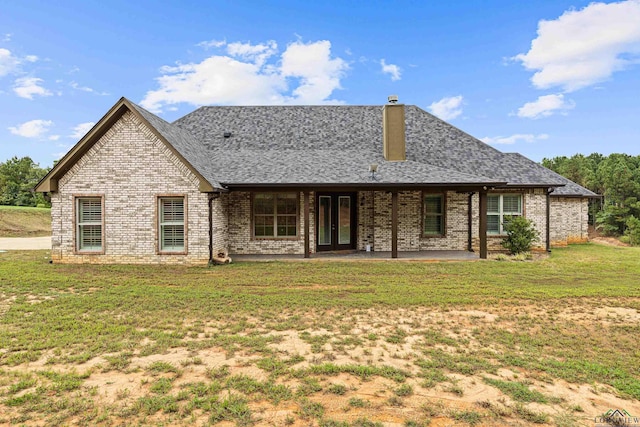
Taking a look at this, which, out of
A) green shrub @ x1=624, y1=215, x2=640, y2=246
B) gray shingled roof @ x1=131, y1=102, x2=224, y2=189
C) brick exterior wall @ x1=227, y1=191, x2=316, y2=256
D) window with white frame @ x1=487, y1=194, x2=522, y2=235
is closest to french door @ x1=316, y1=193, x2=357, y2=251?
brick exterior wall @ x1=227, y1=191, x2=316, y2=256

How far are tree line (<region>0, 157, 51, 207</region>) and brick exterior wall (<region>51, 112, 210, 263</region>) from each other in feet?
121

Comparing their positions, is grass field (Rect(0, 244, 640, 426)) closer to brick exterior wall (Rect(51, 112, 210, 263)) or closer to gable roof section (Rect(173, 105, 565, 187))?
brick exterior wall (Rect(51, 112, 210, 263))

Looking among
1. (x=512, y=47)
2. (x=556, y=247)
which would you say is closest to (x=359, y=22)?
(x=512, y=47)

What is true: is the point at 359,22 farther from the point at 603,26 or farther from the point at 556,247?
the point at 556,247

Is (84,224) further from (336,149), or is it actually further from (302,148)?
(336,149)

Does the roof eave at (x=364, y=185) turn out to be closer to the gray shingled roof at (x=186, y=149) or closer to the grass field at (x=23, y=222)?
the gray shingled roof at (x=186, y=149)

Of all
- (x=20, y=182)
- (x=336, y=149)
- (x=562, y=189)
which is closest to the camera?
(x=336, y=149)

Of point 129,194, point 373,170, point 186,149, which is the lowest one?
point 129,194

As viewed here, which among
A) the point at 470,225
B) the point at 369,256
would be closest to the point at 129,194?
the point at 369,256

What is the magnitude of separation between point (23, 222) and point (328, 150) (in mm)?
25934

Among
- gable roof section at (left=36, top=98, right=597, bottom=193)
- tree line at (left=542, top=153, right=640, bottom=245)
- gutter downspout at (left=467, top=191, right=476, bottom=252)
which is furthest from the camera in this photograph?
tree line at (left=542, top=153, right=640, bottom=245)

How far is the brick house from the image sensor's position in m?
10.8

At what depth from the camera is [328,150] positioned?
587 inches

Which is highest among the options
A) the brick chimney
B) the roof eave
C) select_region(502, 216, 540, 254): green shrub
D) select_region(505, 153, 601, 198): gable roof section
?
the brick chimney
